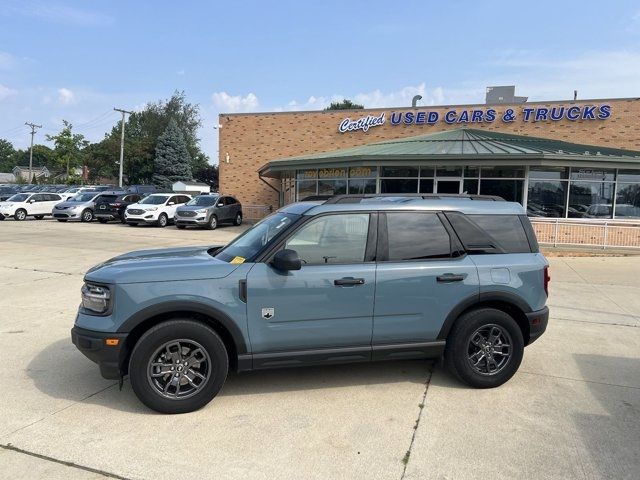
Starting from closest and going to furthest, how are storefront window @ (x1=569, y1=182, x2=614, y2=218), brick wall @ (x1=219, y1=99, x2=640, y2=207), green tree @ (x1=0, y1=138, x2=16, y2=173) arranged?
storefront window @ (x1=569, y1=182, x2=614, y2=218) < brick wall @ (x1=219, y1=99, x2=640, y2=207) < green tree @ (x1=0, y1=138, x2=16, y2=173)

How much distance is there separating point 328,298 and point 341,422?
95 cm

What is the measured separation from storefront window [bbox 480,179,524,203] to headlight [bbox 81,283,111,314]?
17007 millimetres

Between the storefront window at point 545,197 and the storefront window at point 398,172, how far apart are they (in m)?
4.31

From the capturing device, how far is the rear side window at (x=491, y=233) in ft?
15.0

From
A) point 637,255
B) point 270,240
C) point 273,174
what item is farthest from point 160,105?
point 270,240

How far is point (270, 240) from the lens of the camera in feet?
13.8

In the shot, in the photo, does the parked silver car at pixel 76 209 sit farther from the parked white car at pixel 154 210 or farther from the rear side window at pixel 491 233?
the rear side window at pixel 491 233

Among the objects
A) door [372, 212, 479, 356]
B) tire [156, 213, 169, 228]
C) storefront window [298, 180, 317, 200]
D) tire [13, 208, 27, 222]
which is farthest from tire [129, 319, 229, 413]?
tire [13, 208, 27, 222]

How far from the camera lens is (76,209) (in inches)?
989

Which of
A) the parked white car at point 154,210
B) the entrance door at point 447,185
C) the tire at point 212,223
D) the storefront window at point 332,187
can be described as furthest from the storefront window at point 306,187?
the parked white car at point 154,210

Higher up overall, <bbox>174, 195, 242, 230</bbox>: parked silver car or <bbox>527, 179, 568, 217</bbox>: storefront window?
<bbox>527, 179, 568, 217</bbox>: storefront window

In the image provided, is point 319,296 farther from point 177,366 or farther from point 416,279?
point 177,366

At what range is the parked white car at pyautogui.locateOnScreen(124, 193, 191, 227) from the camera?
2327 centimetres

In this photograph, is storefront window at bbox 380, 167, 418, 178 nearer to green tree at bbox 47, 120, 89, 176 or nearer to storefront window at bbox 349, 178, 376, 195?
storefront window at bbox 349, 178, 376, 195
